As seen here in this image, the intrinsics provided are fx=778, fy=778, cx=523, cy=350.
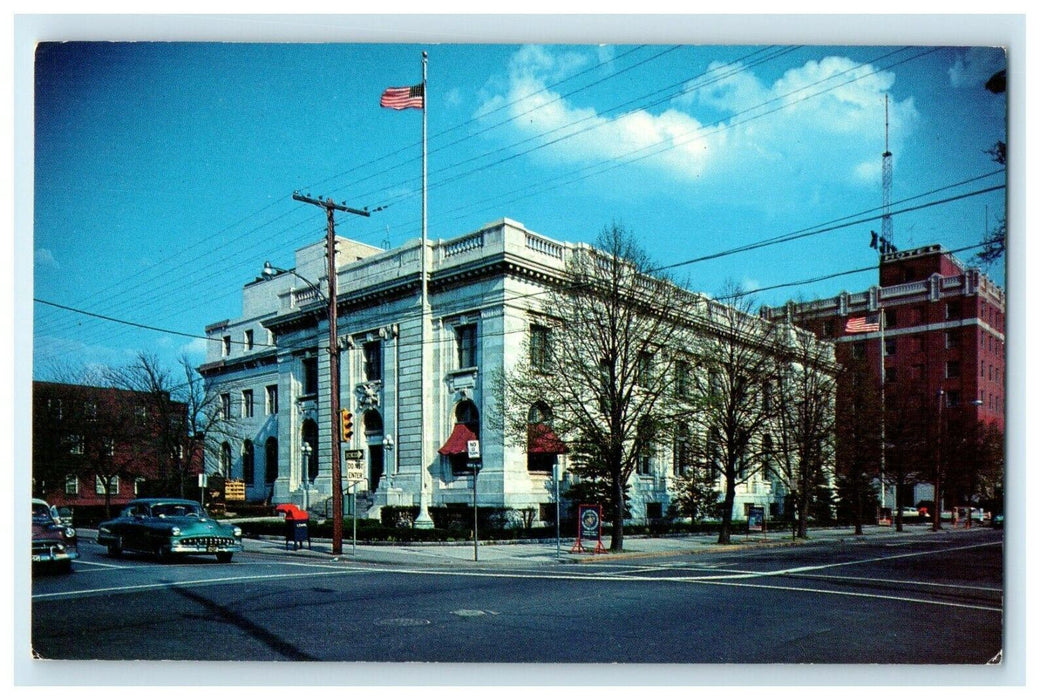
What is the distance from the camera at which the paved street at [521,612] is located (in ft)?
28.6

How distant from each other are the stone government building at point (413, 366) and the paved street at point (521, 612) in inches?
342

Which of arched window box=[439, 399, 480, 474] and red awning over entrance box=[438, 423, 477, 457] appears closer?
red awning over entrance box=[438, 423, 477, 457]

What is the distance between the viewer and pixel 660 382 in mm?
23578

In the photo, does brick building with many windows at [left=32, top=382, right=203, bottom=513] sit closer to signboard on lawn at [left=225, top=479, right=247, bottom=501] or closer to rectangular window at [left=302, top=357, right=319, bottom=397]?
signboard on lawn at [left=225, top=479, right=247, bottom=501]

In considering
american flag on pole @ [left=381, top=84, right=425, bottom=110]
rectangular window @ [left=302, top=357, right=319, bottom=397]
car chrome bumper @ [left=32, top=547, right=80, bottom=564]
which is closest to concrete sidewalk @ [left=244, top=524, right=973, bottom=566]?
rectangular window @ [left=302, top=357, right=319, bottom=397]

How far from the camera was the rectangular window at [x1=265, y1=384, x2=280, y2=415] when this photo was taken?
22.7 meters

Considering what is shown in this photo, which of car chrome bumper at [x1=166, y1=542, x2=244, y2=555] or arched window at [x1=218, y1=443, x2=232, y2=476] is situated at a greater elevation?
arched window at [x1=218, y1=443, x2=232, y2=476]

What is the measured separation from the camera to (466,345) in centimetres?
2772

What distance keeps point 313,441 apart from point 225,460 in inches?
295

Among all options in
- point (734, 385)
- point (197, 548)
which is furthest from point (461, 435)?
point (197, 548)

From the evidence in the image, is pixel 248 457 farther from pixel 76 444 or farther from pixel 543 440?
pixel 76 444

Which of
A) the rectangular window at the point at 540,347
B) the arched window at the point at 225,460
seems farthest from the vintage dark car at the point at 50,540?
the rectangular window at the point at 540,347
